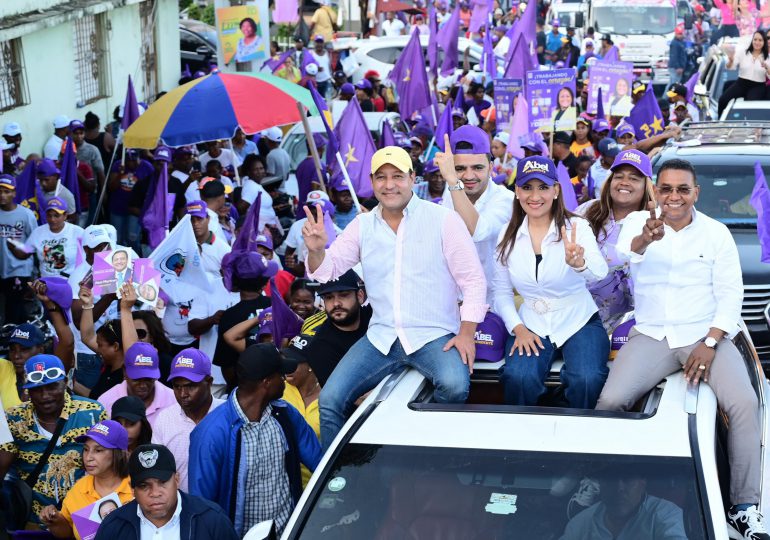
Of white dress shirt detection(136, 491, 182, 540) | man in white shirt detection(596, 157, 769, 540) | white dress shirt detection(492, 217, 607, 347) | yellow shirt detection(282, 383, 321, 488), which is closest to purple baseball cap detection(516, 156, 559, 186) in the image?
white dress shirt detection(492, 217, 607, 347)

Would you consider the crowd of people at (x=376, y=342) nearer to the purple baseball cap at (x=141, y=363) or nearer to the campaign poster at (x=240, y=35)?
the purple baseball cap at (x=141, y=363)

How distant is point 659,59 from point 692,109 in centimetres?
1347

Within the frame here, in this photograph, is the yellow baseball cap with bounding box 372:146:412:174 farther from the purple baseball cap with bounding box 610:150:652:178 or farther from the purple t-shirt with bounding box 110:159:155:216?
the purple t-shirt with bounding box 110:159:155:216

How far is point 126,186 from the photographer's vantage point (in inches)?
539

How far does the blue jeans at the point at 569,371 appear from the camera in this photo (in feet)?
18.2

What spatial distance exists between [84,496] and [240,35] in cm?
1350

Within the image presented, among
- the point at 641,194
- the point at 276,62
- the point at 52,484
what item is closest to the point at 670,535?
the point at 641,194

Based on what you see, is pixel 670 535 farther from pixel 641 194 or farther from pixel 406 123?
pixel 406 123

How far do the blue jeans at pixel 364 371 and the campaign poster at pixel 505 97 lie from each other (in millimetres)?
9988

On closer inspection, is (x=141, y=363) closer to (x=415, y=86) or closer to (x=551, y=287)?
(x=551, y=287)

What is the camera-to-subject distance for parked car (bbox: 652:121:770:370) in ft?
30.9

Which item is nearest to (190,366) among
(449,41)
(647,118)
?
(647,118)

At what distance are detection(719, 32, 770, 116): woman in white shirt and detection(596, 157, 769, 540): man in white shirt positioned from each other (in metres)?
12.4

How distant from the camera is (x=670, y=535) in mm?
4285
